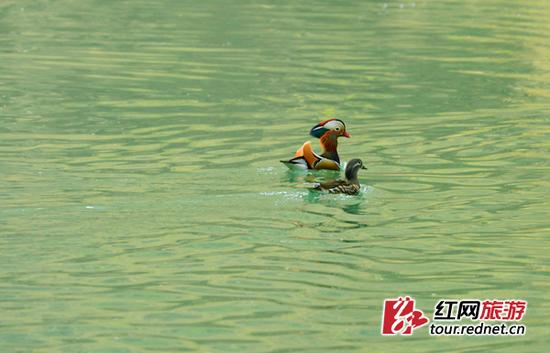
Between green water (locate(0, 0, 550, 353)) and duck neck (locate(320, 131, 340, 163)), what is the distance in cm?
46

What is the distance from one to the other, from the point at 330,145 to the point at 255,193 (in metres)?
2.14

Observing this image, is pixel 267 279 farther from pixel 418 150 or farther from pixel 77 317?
pixel 418 150

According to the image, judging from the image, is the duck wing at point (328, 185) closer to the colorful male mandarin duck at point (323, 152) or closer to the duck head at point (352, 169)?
the duck head at point (352, 169)

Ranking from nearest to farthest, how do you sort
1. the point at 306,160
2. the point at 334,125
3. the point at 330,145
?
the point at 306,160 → the point at 330,145 → the point at 334,125

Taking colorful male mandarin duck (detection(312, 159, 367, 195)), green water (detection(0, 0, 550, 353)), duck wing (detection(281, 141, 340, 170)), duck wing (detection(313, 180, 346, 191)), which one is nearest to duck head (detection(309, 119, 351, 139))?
duck wing (detection(281, 141, 340, 170))

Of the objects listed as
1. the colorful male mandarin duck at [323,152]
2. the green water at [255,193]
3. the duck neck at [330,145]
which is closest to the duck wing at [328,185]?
the green water at [255,193]

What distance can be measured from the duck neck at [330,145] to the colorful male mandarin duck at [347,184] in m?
1.54

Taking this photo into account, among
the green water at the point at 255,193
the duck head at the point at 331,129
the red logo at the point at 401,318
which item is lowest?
the green water at the point at 255,193

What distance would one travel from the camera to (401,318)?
9914 mm

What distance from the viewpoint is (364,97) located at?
71.2 ft

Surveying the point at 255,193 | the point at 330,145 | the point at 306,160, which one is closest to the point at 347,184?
the point at 255,193

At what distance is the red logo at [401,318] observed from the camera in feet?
31.9

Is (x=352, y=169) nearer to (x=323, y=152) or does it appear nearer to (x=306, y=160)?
(x=306, y=160)

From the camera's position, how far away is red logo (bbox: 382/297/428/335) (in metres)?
9.74
